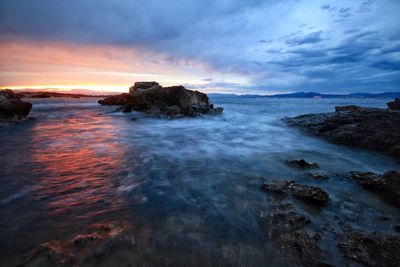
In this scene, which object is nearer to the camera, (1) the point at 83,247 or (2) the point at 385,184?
(1) the point at 83,247

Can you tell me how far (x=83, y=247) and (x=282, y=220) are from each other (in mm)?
2733

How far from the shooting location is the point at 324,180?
16.9 feet

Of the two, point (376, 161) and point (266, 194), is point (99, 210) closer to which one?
point (266, 194)

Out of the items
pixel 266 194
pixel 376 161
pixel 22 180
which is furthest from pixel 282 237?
pixel 376 161

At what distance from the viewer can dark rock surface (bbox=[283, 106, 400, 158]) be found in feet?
26.7

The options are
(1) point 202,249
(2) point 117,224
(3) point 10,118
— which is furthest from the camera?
(3) point 10,118

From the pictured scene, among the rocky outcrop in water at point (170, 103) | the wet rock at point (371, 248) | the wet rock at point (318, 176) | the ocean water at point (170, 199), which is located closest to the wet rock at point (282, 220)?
the ocean water at point (170, 199)

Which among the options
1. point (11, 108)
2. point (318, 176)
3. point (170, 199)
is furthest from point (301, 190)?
point (11, 108)

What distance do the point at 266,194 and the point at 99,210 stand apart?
9.79 feet

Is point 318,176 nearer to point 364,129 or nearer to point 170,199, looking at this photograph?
point 170,199

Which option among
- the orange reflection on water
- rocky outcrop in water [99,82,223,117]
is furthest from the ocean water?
rocky outcrop in water [99,82,223,117]

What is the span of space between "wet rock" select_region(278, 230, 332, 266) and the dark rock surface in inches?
262

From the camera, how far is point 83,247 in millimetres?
2785

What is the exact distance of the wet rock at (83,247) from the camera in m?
2.56
